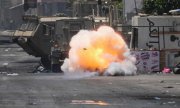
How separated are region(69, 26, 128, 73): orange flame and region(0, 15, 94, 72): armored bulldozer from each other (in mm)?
4208

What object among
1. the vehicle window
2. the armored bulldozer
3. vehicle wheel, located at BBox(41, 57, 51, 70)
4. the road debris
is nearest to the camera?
the road debris

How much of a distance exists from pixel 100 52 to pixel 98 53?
12cm

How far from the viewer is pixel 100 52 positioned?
2941 centimetres

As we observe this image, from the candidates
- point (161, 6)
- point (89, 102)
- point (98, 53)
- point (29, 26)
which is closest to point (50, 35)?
point (29, 26)

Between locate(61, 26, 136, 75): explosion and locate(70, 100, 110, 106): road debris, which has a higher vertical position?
locate(70, 100, 110, 106): road debris

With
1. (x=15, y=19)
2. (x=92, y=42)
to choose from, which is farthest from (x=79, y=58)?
(x=15, y=19)

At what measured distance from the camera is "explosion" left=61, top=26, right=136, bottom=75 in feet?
95.7

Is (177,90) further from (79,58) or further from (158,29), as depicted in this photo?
(158,29)

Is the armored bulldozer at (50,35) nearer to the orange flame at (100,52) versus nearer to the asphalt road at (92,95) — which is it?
the orange flame at (100,52)

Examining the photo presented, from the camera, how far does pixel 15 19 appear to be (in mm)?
155625

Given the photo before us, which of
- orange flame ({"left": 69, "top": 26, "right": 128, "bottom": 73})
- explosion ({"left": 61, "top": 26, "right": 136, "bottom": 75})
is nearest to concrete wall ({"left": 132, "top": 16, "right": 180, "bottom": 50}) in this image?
explosion ({"left": 61, "top": 26, "right": 136, "bottom": 75})

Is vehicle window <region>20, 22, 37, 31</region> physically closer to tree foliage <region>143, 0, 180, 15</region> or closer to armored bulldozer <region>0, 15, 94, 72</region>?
armored bulldozer <region>0, 15, 94, 72</region>

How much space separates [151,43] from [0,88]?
15.1 meters

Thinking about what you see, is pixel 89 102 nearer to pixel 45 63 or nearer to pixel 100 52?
pixel 100 52
